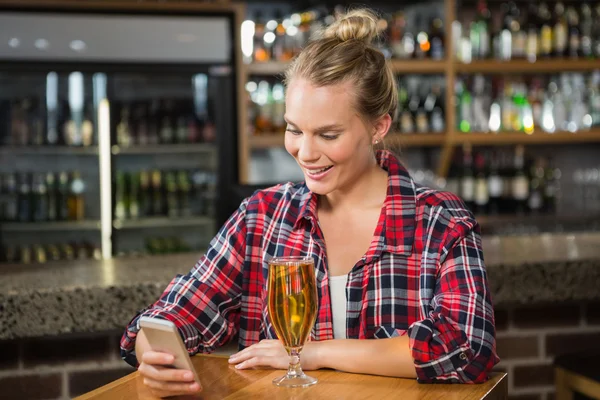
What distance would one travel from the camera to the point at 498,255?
6.63 ft

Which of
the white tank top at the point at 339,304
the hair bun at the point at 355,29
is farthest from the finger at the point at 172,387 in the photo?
the hair bun at the point at 355,29

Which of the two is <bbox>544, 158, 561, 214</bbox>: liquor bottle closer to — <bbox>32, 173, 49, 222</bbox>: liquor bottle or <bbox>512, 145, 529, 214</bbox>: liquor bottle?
<bbox>512, 145, 529, 214</bbox>: liquor bottle

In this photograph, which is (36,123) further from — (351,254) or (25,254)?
(351,254)

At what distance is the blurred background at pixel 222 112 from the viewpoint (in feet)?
12.5

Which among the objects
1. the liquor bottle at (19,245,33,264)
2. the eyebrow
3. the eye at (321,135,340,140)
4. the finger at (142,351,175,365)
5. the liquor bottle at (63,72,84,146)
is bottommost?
the liquor bottle at (19,245,33,264)

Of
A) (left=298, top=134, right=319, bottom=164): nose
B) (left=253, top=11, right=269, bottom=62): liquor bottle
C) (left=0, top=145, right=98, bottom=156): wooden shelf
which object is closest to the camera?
(left=298, top=134, right=319, bottom=164): nose

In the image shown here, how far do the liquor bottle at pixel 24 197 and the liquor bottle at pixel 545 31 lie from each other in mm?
2957

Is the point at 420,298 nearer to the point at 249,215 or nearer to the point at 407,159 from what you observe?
the point at 249,215

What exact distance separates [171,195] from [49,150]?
675 millimetres

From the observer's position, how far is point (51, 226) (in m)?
3.98

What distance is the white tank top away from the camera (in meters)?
1.39

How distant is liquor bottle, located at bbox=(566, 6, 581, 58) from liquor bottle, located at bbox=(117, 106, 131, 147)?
259cm

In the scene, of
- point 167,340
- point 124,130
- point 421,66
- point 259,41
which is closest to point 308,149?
point 167,340

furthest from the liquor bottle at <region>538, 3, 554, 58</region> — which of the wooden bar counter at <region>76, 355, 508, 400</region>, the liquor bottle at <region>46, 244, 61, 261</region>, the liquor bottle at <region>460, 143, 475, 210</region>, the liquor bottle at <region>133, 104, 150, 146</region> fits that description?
the wooden bar counter at <region>76, 355, 508, 400</region>
